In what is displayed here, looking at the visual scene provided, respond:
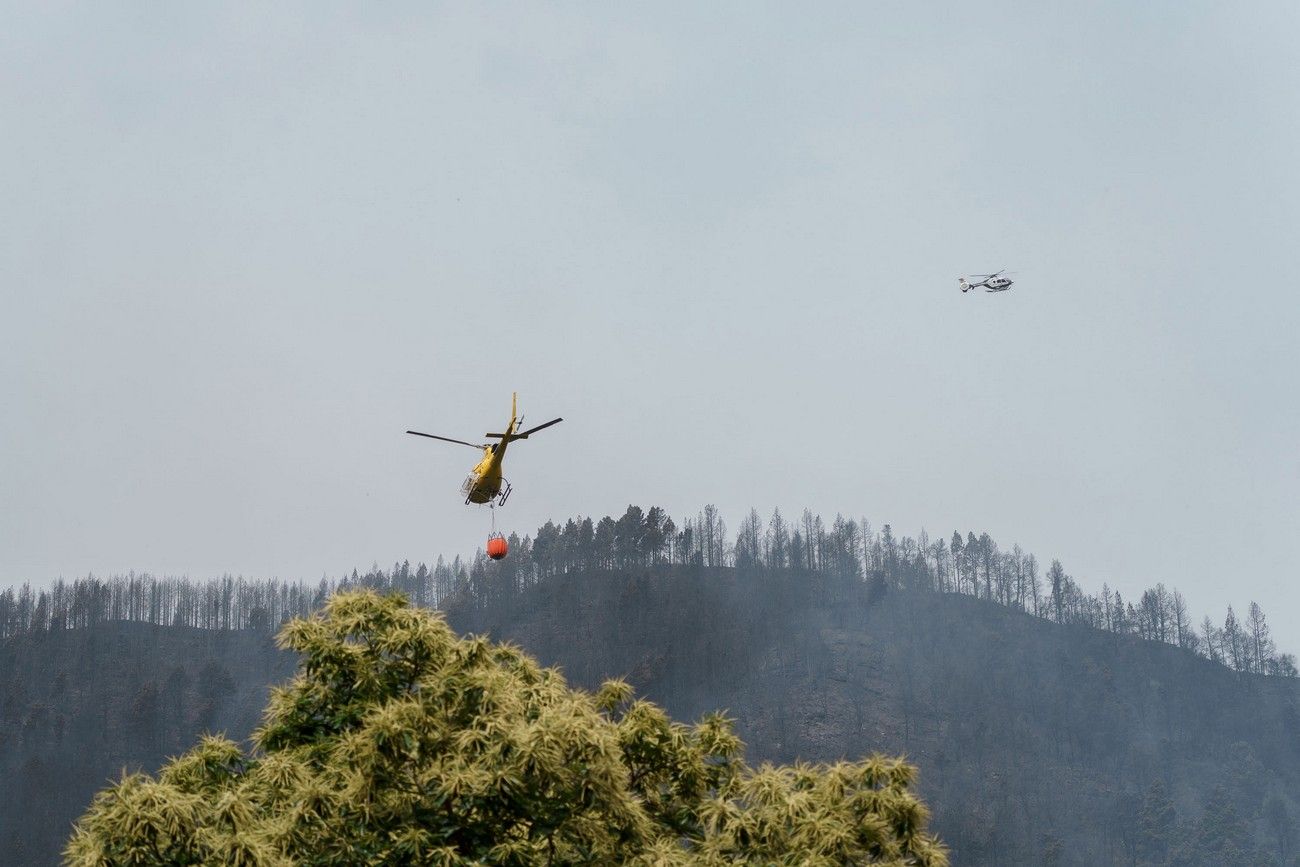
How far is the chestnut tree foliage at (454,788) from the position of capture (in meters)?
16.2

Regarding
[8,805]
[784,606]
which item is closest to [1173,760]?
[784,606]

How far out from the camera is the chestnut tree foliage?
16234 mm

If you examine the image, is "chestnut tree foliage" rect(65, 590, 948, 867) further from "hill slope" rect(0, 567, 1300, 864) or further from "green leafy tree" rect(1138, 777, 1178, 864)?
"green leafy tree" rect(1138, 777, 1178, 864)

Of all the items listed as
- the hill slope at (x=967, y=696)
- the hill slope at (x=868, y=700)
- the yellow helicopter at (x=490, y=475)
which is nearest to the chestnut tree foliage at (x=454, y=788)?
the yellow helicopter at (x=490, y=475)

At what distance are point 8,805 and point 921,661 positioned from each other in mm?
113306

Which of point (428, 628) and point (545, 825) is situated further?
point (428, 628)

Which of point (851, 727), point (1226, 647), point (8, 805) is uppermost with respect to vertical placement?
point (1226, 647)

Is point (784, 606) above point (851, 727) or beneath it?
above

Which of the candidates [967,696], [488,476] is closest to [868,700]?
[967,696]

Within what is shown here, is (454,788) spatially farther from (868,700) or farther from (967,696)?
(967,696)

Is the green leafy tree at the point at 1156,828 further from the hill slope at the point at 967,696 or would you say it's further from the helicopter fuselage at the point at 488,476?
the helicopter fuselage at the point at 488,476

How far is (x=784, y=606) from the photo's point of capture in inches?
7407

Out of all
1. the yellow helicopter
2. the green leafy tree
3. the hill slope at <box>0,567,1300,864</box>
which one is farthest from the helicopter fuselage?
the green leafy tree

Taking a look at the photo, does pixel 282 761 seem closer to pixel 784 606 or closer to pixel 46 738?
pixel 46 738
